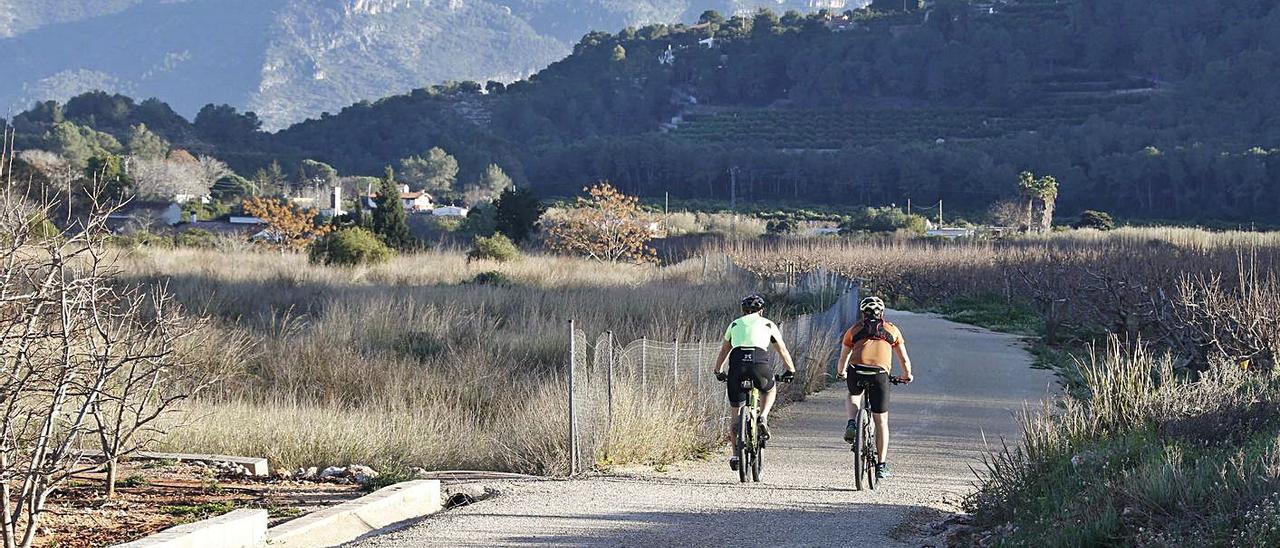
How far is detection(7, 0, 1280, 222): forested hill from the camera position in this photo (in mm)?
105875

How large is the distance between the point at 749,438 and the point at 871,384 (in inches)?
43.7

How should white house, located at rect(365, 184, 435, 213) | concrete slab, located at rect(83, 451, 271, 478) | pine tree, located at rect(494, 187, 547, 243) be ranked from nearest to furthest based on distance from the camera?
concrete slab, located at rect(83, 451, 271, 478), pine tree, located at rect(494, 187, 547, 243), white house, located at rect(365, 184, 435, 213)

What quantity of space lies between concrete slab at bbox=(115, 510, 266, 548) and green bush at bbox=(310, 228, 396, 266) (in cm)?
3616

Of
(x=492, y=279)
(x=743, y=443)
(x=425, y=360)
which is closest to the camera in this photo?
(x=743, y=443)

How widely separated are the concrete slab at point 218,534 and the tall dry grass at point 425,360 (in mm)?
3643

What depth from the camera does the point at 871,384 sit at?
12742 millimetres

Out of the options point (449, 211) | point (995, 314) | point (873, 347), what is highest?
point (449, 211)

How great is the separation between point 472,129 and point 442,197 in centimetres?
2989

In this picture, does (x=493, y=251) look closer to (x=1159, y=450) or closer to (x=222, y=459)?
(x=222, y=459)

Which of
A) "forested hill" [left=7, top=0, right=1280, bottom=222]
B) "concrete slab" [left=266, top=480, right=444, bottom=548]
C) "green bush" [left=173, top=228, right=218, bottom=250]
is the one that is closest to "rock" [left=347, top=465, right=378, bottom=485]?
"concrete slab" [left=266, top=480, right=444, bottom=548]

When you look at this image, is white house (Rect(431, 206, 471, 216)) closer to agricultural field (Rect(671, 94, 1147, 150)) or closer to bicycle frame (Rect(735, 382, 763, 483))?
agricultural field (Rect(671, 94, 1147, 150))

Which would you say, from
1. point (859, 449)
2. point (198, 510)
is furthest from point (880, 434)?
point (198, 510)

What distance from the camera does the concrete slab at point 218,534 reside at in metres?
8.11

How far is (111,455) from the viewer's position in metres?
8.05
